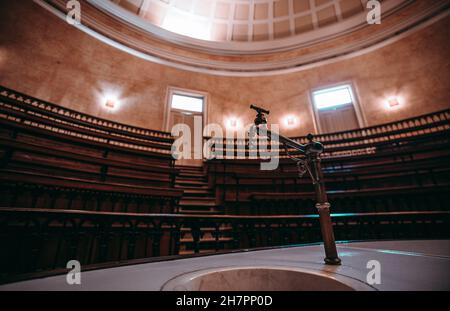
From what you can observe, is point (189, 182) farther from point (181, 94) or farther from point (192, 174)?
point (181, 94)

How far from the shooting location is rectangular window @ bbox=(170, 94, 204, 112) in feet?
24.7

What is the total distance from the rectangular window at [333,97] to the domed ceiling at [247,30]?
3.81ft

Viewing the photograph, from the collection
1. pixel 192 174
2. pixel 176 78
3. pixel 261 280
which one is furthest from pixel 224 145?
pixel 261 280

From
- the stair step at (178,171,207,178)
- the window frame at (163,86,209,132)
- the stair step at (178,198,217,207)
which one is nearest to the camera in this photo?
the stair step at (178,198,217,207)

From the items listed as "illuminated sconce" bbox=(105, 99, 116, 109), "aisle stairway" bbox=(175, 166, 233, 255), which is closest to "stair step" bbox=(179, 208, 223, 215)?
"aisle stairway" bbox=(175, 166, 233, 255)

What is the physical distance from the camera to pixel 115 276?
0.89 metres

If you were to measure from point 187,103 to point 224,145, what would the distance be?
2881mm

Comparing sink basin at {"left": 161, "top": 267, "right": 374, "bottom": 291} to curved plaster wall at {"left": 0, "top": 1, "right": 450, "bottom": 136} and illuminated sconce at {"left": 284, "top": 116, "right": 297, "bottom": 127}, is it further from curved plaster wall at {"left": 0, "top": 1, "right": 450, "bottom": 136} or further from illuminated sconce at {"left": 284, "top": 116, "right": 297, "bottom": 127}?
illuminated sconce at {"left": 284, "top": 116, "right": 297, "bottom": 127}

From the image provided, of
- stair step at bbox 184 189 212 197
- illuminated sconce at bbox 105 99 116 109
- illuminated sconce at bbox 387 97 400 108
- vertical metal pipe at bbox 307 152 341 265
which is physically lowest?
vertical metal pipe at bbox 307 152 341 265

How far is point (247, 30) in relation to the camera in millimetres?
8664

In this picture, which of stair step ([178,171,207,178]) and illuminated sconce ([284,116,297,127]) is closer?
stair step ([178,171,207,178])

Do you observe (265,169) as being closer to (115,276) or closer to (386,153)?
(386,153)

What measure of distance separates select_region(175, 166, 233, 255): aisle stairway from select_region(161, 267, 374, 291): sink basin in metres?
1.74

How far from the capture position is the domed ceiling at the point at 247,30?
6852mm
